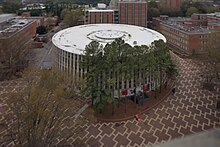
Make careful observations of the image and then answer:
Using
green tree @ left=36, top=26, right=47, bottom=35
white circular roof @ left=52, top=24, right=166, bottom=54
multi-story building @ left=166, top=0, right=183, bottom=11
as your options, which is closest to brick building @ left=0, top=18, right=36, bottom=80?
white circular roof @ left=52, top=24, right=166, bottom=54

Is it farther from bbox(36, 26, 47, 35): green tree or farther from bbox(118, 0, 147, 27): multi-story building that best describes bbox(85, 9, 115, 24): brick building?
bbox(36, 26, 47, 35): green tree

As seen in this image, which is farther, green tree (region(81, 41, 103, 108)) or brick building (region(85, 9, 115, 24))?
brick building (region(85, 9, 115, 24))

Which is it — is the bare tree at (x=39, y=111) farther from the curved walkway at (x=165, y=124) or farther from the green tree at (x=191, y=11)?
the green tree at (x=191, y=11)

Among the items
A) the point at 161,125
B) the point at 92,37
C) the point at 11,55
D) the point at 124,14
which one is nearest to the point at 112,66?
the point at 161,125

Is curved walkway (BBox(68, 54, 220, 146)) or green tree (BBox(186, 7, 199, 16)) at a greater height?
green tree (BBox(186, 7, 199, 16))

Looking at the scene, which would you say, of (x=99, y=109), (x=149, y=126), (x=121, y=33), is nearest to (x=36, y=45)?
(x=121, y=33)

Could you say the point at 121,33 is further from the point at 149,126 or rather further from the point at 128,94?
the point at 149,126

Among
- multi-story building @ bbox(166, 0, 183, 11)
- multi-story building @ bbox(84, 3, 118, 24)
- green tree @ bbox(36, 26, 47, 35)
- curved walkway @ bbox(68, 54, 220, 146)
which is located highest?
multi-story building @ bbox(166, 0, 183, 11)
